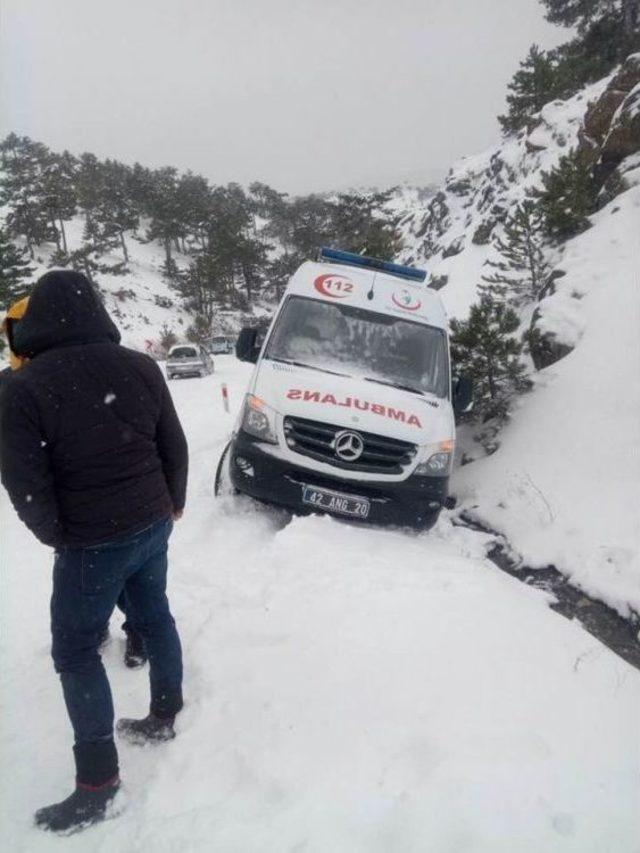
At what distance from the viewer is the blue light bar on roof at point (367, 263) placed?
732cm

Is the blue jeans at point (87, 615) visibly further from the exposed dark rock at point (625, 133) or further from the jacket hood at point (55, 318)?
the exposed dark rock at point (625, 133)

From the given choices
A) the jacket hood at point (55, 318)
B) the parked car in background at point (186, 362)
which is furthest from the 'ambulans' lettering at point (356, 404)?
the parked car in background at point (186, 362)

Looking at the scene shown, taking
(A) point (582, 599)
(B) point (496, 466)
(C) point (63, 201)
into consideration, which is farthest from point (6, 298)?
(A) point (582, 599)

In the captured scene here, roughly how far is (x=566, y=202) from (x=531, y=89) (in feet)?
86.2

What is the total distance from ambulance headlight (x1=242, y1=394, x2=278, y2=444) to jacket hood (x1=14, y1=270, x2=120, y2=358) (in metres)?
2.82

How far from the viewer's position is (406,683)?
2.99 meters

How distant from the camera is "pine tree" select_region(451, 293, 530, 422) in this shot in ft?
25.5

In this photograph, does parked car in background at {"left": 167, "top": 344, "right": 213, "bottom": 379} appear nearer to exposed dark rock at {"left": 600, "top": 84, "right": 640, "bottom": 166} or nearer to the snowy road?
exposed dark rock at {"left": 600, "top": 84, "right": 640, "bottom": 166}

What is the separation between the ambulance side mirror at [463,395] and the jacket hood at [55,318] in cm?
444

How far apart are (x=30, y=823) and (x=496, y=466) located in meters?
6.02

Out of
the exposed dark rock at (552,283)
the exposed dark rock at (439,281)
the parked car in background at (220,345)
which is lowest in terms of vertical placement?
the parked car in background at (220,345)

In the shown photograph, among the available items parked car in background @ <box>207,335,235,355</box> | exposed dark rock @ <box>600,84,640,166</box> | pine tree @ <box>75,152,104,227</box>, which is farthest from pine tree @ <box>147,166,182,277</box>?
exposed dark rock @ <box>600,84,640,166</box>

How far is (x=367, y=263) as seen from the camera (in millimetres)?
7383

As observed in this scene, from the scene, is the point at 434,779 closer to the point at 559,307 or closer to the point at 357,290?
the point at 357,290
